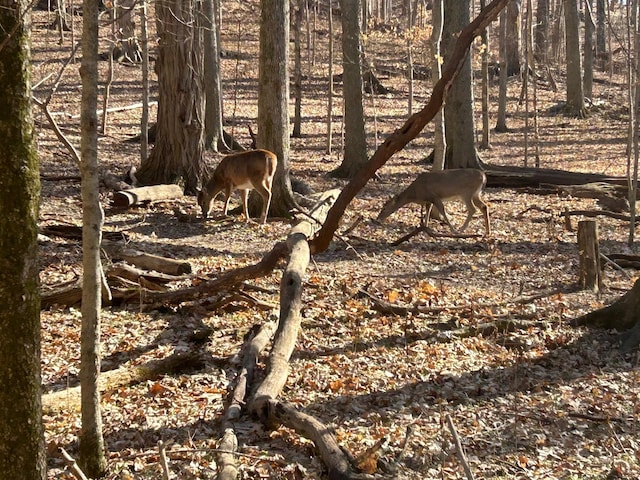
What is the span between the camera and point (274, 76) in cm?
1393

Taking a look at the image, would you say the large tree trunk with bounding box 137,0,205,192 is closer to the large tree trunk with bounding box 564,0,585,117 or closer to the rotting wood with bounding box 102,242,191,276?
the rotting wood with bounding box 102,242,191,276

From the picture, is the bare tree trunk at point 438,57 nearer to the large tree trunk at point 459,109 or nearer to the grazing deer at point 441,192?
the grazing deer at point 441,192

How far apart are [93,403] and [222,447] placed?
0.97 metres

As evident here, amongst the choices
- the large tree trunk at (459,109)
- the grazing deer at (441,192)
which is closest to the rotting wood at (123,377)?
the grazing deer at (441,192)

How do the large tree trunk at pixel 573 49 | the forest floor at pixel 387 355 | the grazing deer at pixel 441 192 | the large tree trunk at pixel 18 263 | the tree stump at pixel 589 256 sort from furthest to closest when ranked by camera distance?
the large tree trunk at pixel 573 49, the grazing deer at pixel 441 192, the tree stump at pixel 589 256, the forest floor at pixel 387 355, the large tree trunk at pixel 18 263

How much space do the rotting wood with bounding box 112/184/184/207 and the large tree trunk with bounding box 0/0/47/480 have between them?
31.6ft

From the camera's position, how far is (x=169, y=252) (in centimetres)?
1143

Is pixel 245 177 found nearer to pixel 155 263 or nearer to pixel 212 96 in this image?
pixel 155 263

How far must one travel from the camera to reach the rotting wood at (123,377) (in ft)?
21.1

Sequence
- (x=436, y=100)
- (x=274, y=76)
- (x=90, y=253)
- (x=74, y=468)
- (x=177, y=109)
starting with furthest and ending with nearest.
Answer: (x=177, y=109)
(x=274, y=76)
(x=436, y=100)
(x=90, y=253)
(x=74, y=468)

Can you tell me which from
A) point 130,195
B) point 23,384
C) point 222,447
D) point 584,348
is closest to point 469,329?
point 584,348

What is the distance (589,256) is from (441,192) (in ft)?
15.5

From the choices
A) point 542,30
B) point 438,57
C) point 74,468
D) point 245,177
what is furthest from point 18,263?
point 542,30

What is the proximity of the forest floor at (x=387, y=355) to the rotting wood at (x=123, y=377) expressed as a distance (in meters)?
0.07
